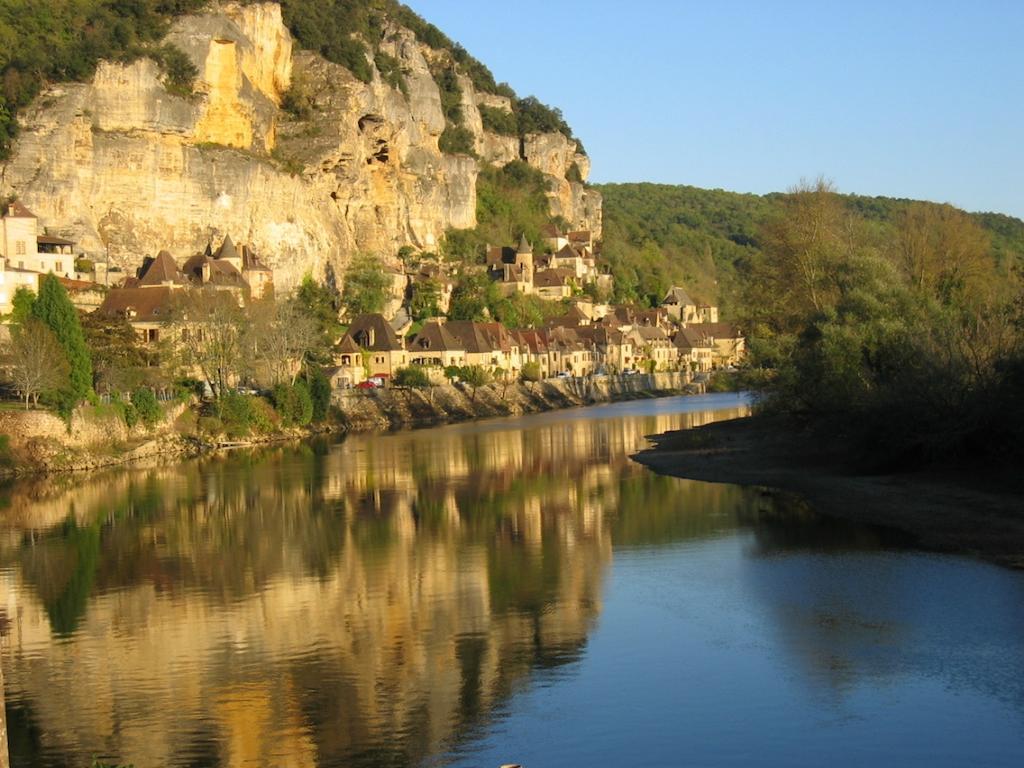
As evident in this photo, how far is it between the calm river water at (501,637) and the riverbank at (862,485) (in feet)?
4.11

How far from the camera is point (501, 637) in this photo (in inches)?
763

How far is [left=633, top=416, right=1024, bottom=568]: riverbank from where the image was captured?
84.0 feet

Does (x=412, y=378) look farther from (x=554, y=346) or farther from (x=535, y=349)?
(x=554, y=346)

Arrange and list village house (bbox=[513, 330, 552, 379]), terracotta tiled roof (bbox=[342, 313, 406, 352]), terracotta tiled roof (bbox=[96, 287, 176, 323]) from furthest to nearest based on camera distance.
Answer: village house (bbox=[513, 330, 552, 379])
terracotta tiled roof (bbox=[342, 313, 406, 352])
terracotta tiled roof (bbox=[96, 287, 176, 323])

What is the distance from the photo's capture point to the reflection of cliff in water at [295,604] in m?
15.5

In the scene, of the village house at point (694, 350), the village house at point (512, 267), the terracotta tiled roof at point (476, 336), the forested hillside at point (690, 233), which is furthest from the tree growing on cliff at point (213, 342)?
the village house at point (694, 350)

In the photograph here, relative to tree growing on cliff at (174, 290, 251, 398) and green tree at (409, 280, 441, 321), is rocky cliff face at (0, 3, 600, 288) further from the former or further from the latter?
tree growing on cliff at (174, 290, 251, 398)

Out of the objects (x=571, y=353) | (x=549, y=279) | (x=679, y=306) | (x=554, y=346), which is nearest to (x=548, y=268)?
(x=549, y=279)

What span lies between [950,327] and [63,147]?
5389 centimetres

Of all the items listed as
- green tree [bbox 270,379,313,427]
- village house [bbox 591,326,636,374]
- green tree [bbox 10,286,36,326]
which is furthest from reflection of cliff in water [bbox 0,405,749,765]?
village house [bbox 591,326,636,374]

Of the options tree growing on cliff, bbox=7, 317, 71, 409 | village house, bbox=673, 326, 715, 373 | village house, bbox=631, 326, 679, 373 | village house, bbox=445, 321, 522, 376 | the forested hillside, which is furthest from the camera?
the forested hillside

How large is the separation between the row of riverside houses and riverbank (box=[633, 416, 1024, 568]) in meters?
16.7

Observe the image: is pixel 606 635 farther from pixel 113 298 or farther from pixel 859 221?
pixel 113 298

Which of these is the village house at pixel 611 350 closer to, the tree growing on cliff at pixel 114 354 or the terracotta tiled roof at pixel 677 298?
the terracotta tiled roof at pixel 677 298
